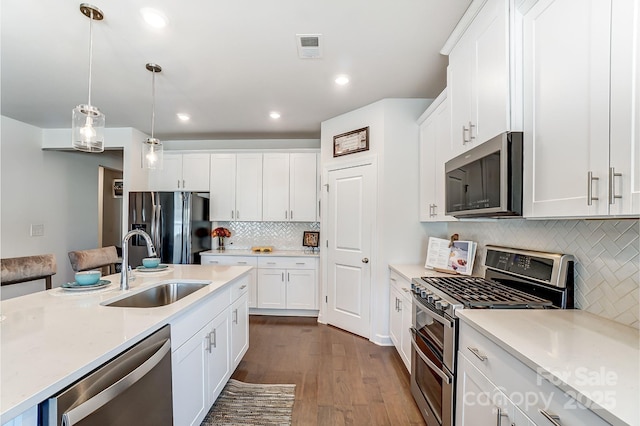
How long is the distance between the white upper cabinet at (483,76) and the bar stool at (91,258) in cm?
364

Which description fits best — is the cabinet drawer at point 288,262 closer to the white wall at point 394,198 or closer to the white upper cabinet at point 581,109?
the white wall at point 394,198

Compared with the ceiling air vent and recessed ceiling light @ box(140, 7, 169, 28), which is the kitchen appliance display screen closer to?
the ceiling air vent

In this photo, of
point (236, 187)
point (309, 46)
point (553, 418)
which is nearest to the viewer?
point (553, 418)

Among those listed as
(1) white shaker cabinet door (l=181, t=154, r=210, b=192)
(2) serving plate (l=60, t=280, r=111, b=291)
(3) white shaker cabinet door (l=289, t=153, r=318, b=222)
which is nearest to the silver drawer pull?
(2) serving plate (l=60, t=280, r=111, b=291)

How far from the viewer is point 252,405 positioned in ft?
6.99

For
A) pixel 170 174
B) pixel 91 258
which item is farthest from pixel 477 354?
pixel 170 174

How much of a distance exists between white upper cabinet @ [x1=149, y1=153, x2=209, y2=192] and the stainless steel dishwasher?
3463mm

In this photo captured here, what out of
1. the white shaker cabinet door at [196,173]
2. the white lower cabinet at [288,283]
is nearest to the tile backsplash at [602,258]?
the white lower cabinet at [288,283]

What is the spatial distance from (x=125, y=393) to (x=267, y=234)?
3.68 meters

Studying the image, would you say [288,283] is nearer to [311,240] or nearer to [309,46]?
[311,240]

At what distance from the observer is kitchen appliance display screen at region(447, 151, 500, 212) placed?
154 centimetres

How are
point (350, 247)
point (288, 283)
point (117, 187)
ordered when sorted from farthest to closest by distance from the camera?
point (117, 187) < point (288, 283) < point (350, 247)

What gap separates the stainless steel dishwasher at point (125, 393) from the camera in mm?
861

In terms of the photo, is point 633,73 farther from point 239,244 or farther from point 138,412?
point 239,244
